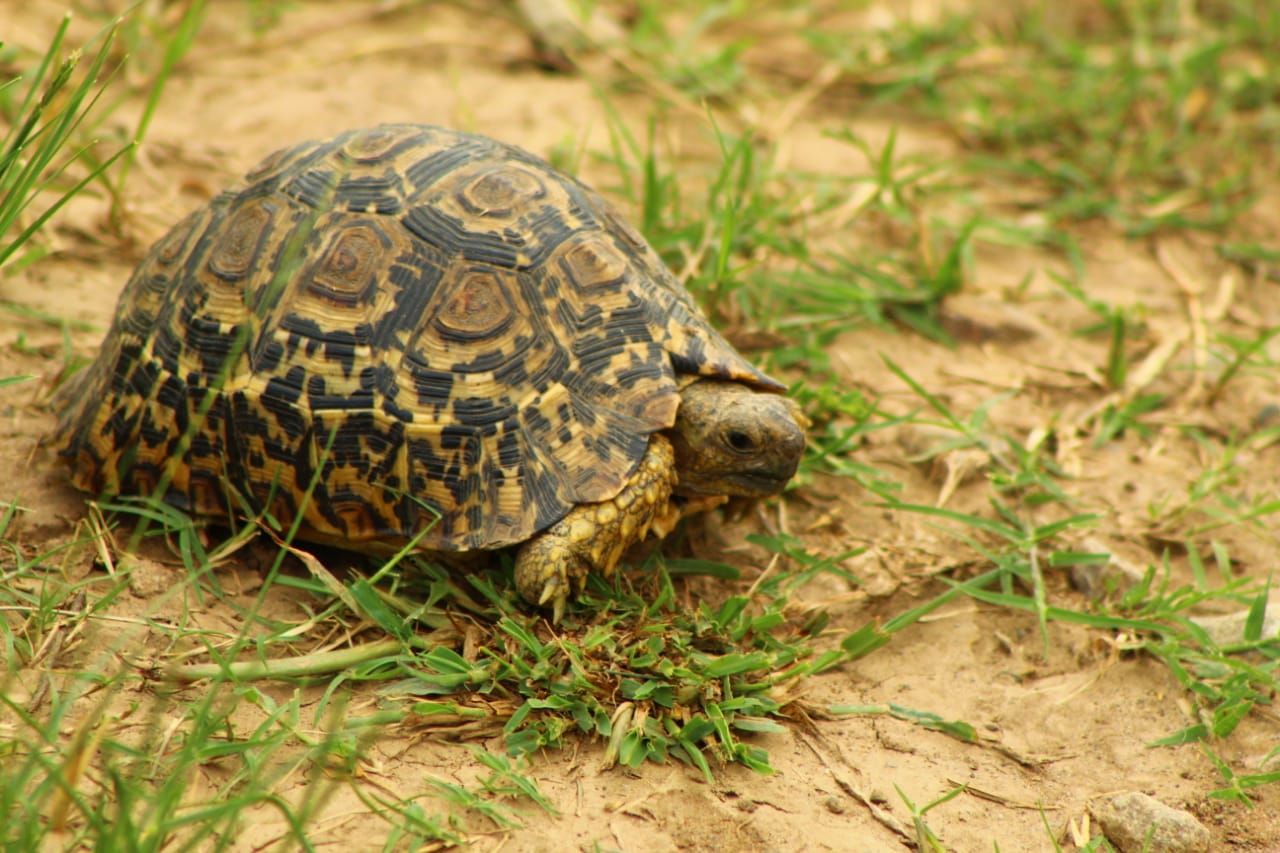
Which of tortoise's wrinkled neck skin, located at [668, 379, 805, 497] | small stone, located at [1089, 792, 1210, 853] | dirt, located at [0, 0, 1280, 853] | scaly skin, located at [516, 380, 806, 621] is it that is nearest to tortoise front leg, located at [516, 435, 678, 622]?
scaly skin, located at [516, 380, 806, 621]

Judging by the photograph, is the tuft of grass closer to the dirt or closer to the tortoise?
the dirt

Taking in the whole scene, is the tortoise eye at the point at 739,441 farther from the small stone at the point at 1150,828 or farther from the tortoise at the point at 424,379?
the small stone at the point at 1150,828

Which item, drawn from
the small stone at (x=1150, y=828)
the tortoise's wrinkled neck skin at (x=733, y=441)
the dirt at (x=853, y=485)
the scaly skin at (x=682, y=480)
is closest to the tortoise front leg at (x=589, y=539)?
the scaly skin at (x=682, y=480)

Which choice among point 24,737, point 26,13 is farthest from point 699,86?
point 24,737

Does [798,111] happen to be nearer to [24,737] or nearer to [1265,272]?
[1265,272]

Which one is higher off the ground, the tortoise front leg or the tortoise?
the tortoise

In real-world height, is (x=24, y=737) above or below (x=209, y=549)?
above
